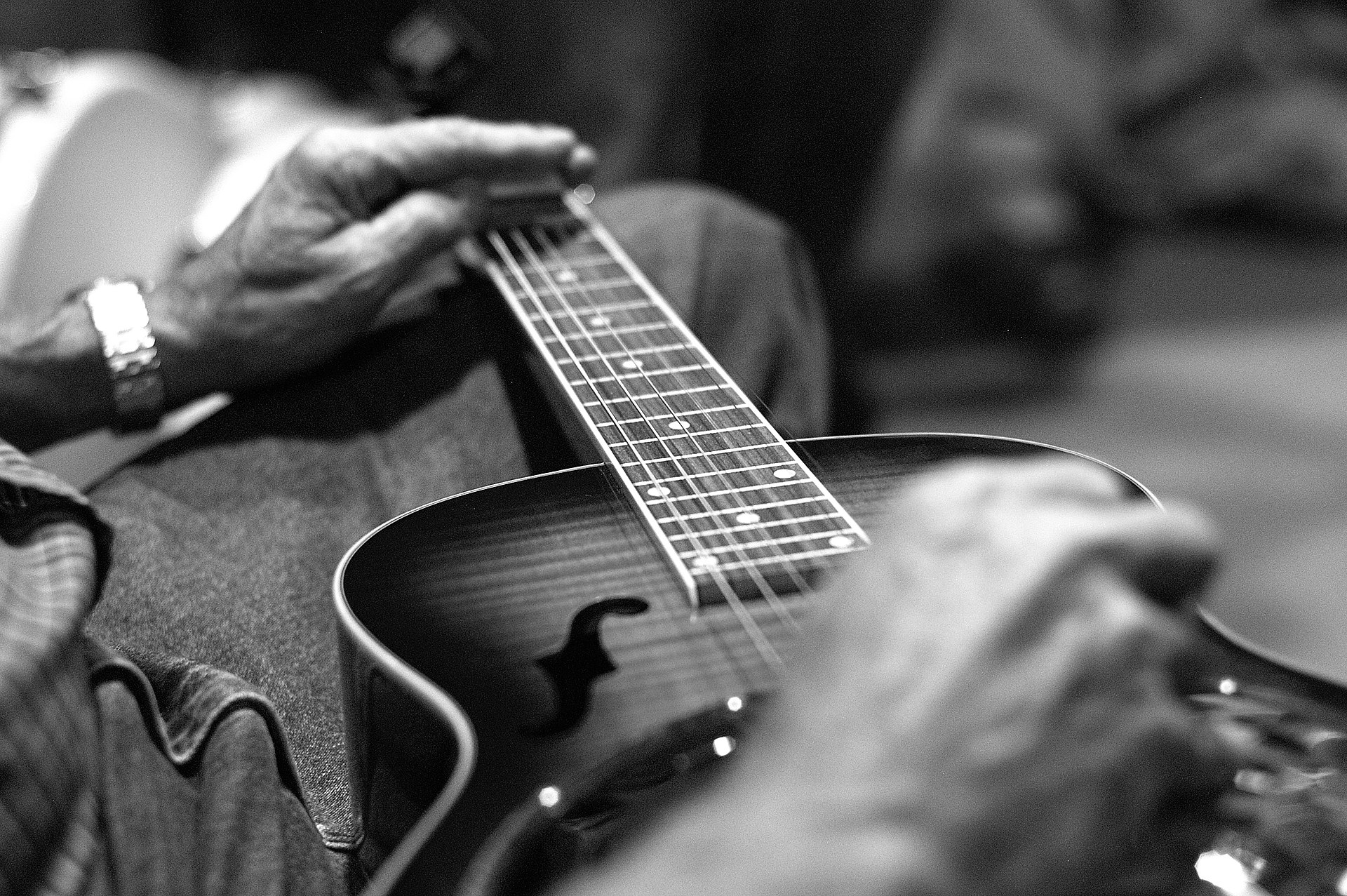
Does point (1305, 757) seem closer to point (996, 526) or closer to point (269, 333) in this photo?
point (996, 526)

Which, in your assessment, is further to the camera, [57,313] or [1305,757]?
[57,313]

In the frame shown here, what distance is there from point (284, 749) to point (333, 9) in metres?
1.89

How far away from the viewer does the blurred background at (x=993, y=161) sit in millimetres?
1638

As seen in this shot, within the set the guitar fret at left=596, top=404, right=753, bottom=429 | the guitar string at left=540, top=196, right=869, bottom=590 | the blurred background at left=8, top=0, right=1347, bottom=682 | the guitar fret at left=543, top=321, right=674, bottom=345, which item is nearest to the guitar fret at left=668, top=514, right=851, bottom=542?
the guitar string at left=540, top=196, right=869, bottom=590

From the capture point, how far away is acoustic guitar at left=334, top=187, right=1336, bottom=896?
43cm

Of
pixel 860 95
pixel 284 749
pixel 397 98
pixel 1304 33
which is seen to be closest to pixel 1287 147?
pixel 1304 33

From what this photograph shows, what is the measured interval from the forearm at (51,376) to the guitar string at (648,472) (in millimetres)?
267

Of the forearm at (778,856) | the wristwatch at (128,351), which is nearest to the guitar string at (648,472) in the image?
the forearm at (778,856)

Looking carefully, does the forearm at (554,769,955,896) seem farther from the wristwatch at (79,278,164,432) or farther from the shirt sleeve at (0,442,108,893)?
the wristwatch at (79,278,164,432)

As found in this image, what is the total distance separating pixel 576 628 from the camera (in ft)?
1.64

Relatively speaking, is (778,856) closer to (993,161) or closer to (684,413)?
(684,413)

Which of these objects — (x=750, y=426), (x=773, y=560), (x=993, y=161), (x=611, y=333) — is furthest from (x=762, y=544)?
(x=993, y=161)

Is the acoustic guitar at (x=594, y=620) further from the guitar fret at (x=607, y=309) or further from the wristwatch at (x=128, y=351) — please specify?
the wristwatch at (x=128, y=351)

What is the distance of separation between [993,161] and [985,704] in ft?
7.17
